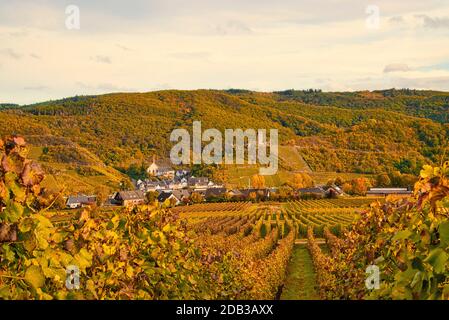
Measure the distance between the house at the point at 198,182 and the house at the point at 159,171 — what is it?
259 inches

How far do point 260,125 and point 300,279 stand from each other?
136m

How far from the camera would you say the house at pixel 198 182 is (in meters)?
113

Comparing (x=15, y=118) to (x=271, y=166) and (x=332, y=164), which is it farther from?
(x=332, y=164)

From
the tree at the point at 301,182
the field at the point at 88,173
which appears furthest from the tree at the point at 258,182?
the field at the point at 88,173

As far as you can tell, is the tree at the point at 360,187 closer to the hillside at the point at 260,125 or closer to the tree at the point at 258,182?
the hillside at the point at 260,125

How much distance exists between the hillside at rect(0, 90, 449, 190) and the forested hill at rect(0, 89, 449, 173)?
252mm

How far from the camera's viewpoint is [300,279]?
22.2 metres

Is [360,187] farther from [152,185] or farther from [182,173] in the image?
[182,173]

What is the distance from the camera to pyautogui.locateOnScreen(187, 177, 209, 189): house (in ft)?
371

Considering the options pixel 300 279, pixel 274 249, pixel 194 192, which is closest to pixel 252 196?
pixel 194 192

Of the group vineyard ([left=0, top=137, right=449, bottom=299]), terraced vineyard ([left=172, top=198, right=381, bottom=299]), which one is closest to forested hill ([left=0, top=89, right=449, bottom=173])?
terraced vineyard ([left=172, top=198, right=381, bottom=299])

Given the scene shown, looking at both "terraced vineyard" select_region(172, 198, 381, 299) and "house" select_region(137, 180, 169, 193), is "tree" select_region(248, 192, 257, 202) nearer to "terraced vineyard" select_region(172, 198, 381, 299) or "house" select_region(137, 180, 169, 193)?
"house" select_region(137, 180, 169, 193)

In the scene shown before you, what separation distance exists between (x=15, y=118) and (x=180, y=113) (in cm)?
5114
